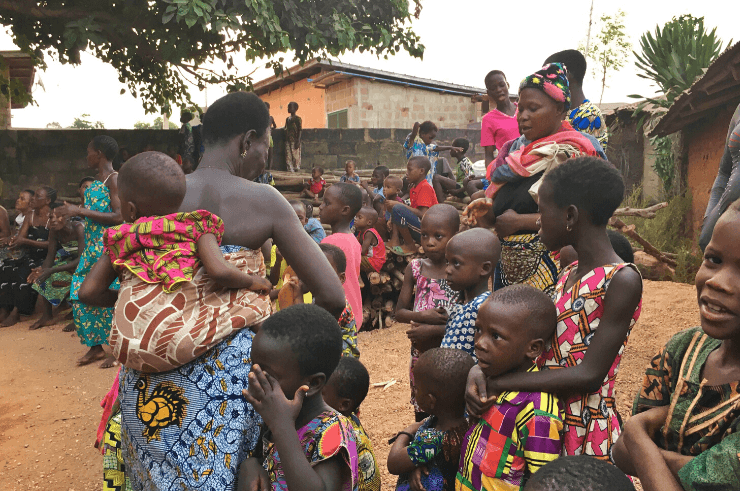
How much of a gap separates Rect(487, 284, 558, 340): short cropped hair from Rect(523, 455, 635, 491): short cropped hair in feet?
1.82

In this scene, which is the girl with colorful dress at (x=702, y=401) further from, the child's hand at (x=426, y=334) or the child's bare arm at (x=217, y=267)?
the child's hand at (x=426, y=334)

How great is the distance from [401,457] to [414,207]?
16.8 feet

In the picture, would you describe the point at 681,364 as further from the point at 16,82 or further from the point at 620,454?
the point at 16,82

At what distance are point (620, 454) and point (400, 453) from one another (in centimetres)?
86

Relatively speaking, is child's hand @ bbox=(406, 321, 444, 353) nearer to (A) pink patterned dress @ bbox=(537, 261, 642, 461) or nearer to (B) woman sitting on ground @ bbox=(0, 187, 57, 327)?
(A) pink patterned dress @ bbox=(537, 261, 642, 461)

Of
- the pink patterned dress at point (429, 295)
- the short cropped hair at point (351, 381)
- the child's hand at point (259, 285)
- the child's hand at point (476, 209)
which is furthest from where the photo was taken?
the pink patterned dress at point (429, 295)

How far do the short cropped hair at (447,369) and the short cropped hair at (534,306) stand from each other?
35cm

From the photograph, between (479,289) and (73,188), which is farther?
(73,188)

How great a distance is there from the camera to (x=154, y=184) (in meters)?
1.75

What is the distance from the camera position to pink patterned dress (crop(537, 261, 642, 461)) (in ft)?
5.57

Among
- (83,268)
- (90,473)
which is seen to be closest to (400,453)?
(90,473)

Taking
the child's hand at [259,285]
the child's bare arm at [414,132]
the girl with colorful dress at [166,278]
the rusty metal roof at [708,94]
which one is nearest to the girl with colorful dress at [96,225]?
the girl with colorful dress at [166,278]

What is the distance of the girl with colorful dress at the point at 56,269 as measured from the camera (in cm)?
713

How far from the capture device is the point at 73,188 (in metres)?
9.34
